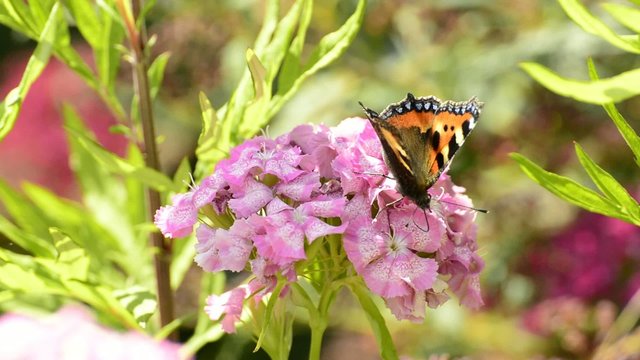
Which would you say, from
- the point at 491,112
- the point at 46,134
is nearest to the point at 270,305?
the point at 491,112

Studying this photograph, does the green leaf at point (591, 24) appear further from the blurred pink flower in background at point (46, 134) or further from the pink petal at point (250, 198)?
the blurred pink flower in background at point (46, 134)

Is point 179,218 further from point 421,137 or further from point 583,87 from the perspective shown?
point 583,87

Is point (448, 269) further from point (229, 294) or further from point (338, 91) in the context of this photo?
point (338, 91)

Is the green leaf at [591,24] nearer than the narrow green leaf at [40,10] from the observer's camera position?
Yes

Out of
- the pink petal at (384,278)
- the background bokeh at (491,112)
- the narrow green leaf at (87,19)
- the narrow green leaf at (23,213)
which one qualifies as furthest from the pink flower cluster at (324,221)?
the background bokeh at (491,112)

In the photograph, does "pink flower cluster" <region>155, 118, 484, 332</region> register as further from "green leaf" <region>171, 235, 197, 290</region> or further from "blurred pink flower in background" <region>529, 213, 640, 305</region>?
"blurred pink flower in background" <region>529, 213, 640, 305</region>

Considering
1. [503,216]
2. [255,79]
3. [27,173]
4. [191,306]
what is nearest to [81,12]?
[255,79]
